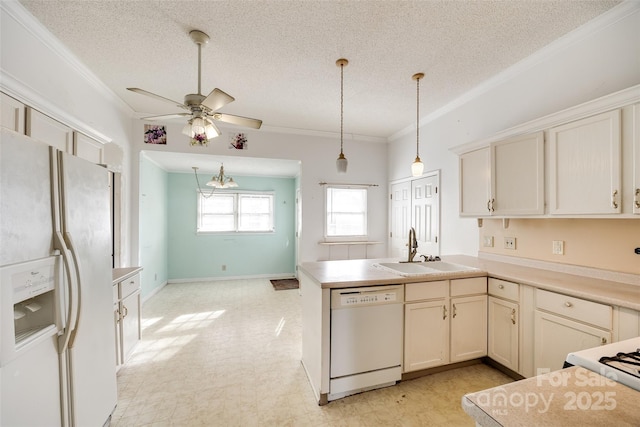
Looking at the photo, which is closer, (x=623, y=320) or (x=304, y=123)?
(x=623, y=320)

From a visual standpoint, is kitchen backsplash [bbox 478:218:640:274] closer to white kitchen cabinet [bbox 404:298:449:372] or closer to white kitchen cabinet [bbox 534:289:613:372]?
white kitchen cabinet [bbox 534:289:613:372]

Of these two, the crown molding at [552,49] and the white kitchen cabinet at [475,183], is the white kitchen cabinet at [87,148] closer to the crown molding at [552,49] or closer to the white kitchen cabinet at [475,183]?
the white kitchen cabinet at [475,183]

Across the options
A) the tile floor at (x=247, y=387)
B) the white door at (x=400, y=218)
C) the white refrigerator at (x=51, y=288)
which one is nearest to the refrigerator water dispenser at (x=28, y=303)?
the white refrigerator at (x=51, y=288)

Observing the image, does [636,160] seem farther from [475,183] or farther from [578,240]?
[475,183]

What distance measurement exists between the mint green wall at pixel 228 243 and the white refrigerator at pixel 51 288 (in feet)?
14.2

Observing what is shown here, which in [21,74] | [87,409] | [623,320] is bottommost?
[87,409]

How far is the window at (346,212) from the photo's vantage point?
459cm

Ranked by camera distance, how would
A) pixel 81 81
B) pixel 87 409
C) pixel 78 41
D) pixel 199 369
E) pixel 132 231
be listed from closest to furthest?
pixel 87 409, pixel 78 41, pixel 199 369, pixel 81 81, pixel 132 231

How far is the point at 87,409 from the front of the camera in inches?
56.8

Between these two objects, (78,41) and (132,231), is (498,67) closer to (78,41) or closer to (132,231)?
(78,41)

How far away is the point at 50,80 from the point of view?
2.13 metres

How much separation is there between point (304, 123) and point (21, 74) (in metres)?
2.95

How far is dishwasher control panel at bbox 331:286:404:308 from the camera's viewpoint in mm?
1901

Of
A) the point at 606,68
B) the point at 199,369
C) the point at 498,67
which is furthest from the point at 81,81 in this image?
the point at 606,68
